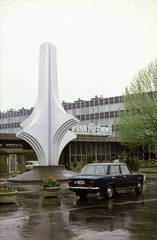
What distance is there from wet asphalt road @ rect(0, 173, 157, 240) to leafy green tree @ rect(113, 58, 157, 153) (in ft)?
63.8

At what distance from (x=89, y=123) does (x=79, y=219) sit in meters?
78.0

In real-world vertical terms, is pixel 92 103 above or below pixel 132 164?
above

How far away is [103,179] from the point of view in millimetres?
15727

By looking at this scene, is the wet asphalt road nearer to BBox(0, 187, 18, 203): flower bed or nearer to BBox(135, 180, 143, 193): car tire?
BBox(0, 187, 18, 203): flower bed

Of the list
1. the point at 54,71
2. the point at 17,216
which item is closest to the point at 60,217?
the point at 17,216

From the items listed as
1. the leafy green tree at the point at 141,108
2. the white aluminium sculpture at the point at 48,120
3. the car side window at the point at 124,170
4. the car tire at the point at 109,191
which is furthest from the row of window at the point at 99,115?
the car tire at the point at 109,191

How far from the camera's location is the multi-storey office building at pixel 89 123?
53.6m

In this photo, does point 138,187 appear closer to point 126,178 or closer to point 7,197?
point 126,178

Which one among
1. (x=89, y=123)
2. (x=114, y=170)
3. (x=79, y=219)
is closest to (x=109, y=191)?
(x=114, y=170)

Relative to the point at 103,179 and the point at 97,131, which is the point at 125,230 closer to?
the point at 103,179

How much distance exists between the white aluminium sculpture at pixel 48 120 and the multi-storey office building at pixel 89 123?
19.6 meters

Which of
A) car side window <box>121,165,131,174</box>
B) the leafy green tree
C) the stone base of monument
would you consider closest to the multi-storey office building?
the leafy green tree

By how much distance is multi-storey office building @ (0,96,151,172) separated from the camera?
53594mm

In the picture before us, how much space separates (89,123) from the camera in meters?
88.8
